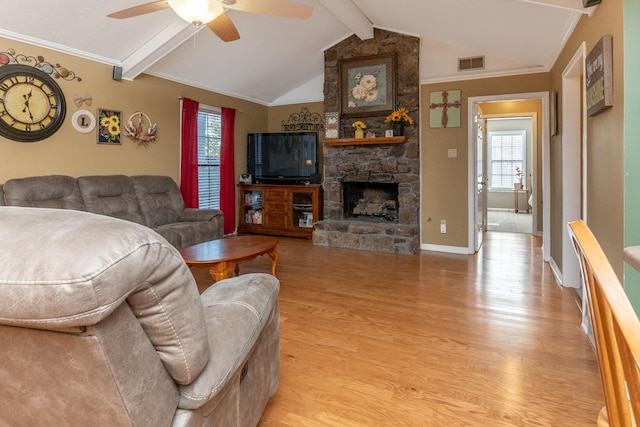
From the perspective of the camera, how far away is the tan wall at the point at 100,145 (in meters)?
3.66

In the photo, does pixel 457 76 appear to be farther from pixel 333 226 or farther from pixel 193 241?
pixel 193 241

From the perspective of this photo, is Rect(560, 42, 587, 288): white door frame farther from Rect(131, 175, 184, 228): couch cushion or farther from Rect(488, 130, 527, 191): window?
Rect(488, 130, 527, 191): window

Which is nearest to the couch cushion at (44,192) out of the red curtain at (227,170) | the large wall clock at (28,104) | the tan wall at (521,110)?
Answer: the large wall clock at (28,104)

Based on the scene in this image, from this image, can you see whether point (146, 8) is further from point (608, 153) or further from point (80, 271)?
point (608, 153)

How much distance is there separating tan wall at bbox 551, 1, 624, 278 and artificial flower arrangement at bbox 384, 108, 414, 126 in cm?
231

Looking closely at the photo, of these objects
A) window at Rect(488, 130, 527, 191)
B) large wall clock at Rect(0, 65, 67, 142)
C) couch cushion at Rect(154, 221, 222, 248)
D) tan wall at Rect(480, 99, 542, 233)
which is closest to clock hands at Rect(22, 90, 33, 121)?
large wall clock at Rect(0, 65, 67, 142)

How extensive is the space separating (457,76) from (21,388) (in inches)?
209

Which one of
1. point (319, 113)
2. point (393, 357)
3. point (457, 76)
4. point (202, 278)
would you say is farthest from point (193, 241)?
point (457, 76)

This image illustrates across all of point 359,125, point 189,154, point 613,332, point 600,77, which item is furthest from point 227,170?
point 613,332

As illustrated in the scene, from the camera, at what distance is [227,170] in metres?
6.08

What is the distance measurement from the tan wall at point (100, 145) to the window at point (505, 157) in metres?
7.90

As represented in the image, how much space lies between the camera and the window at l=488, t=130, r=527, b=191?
10156mm

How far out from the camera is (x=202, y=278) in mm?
3836

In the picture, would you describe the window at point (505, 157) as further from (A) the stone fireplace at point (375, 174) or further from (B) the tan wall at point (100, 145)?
(B) the tan wall at point (100, 145)
